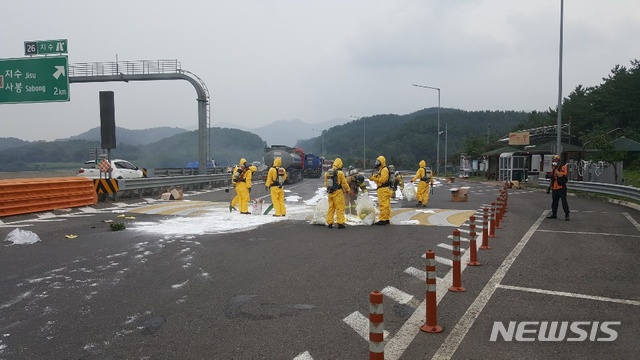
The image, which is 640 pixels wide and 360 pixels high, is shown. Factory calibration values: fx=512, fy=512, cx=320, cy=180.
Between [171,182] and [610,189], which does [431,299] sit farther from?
[171,182]

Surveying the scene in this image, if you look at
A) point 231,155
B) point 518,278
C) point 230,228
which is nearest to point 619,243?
point 518,278

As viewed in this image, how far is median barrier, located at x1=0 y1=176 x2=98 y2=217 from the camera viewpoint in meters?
14.8

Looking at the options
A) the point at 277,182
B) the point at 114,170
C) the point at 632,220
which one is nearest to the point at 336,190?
the point at 277,182

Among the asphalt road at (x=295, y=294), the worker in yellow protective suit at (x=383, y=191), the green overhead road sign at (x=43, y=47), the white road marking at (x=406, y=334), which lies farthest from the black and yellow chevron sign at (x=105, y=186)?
the white road marking at (x=406, y=334)

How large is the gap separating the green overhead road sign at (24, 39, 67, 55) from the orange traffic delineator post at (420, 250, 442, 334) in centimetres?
2192

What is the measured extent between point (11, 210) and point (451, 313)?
45.5ft

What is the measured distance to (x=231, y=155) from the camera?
410 feet

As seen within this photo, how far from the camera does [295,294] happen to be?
21.1 ft

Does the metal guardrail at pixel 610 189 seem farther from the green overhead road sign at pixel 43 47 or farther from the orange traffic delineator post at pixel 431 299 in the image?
the green overhead road sign at pixel 43 47

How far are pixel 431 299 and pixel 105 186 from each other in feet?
55.8

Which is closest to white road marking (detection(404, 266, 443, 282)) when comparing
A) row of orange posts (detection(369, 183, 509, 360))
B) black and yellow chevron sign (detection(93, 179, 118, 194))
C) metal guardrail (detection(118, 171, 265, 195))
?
row of orange posts (detection(369, 183, 509, 360))

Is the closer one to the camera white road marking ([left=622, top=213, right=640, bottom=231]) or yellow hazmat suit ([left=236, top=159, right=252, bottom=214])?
white road marking ([left=622, top=213, right=640, bottom=231])

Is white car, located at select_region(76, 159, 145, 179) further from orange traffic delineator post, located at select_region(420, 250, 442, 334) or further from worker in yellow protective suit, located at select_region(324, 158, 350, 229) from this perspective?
orange traffic delineator post, located at select_region(420, 250, 442, 334)

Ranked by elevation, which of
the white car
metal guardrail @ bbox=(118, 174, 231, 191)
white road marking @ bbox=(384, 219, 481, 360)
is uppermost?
the white car
